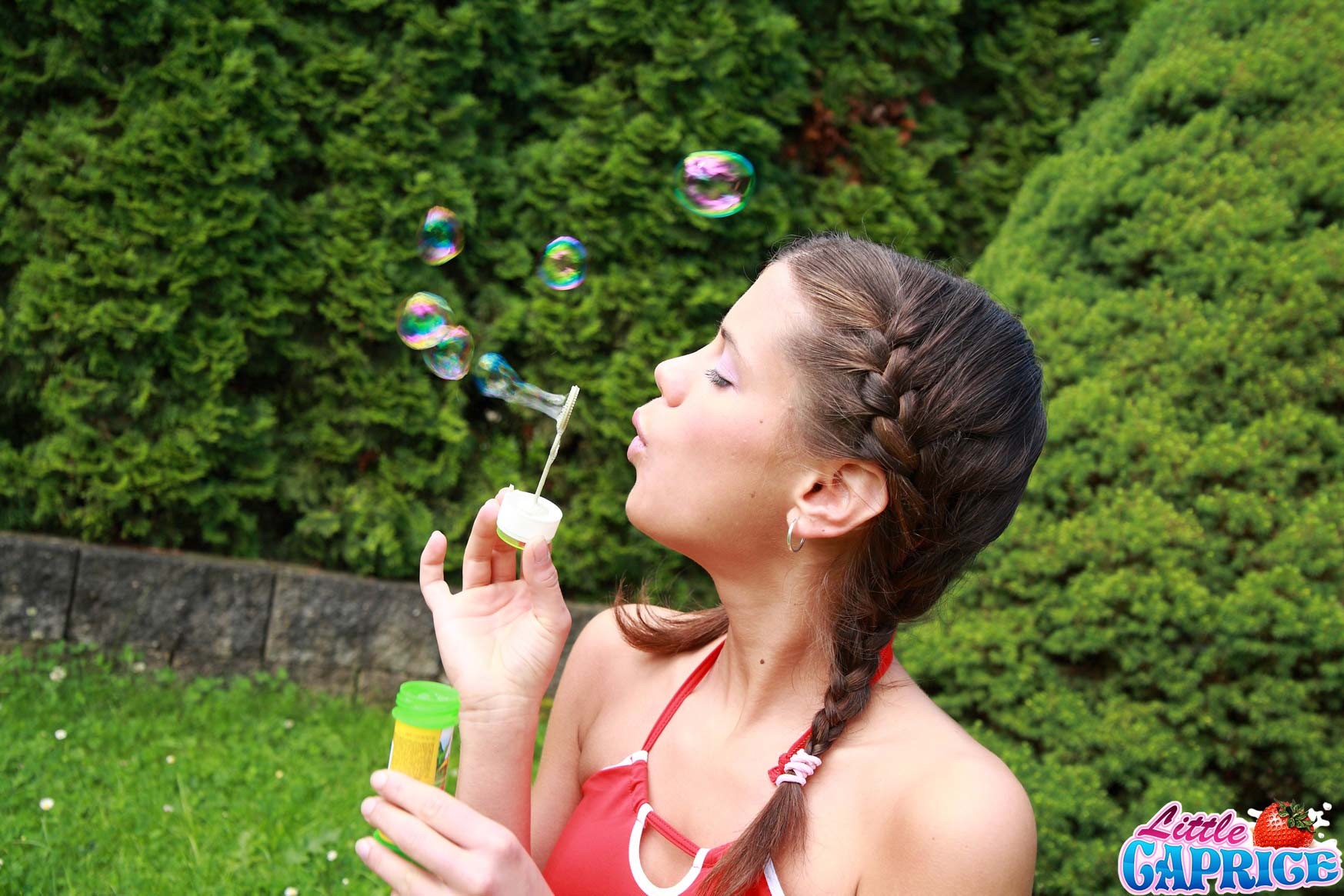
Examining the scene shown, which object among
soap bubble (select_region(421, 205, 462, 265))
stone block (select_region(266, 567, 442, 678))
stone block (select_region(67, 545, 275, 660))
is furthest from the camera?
stone block (select_region(266, 567, 442, 678))

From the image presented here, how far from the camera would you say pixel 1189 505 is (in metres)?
2.71

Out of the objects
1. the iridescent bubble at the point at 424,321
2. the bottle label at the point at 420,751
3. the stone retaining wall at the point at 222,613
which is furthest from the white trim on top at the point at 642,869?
the stone retaining wall at the point at 222,613

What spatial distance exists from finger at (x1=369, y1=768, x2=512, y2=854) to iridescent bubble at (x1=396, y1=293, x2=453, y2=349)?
1460 mm

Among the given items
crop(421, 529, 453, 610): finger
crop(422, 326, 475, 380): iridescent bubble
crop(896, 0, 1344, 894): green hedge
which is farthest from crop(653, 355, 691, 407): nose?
crop(896, 0, 1344, 894): green hedge

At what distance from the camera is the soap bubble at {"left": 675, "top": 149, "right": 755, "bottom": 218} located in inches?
113

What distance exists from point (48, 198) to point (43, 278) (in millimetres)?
284

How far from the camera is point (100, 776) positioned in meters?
3.33

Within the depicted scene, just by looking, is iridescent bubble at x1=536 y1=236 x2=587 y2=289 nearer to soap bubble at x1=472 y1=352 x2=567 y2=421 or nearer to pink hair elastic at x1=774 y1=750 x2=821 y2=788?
soap bubble at x1=472 y1=352 x2=567 y2=421

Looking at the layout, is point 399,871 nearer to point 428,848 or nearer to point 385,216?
point 428,848

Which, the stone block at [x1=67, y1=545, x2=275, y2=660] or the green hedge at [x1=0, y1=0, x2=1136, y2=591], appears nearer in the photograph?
the green hedge at [x1=0, y1=0, x2=1136, y2=591]

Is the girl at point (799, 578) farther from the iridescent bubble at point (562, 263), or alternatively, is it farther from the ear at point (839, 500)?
the iridescent bubble at point (562, 263)

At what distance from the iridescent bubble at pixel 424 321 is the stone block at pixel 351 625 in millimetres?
1741

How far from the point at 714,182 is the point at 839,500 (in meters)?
1.37

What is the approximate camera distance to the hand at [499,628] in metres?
1.70
